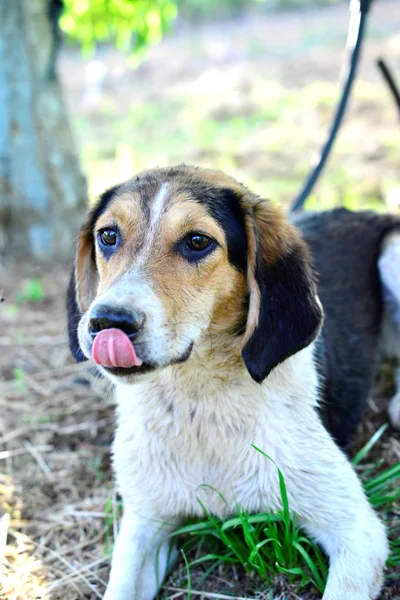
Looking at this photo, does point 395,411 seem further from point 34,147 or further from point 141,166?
point 141,166

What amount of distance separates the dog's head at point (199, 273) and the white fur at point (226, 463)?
0.77 ft

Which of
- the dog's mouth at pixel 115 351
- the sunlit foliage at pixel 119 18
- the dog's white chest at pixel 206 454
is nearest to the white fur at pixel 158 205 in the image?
the dog's mouth at pixel 115 351

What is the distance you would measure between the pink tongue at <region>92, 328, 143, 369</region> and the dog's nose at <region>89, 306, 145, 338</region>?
0.06 ft

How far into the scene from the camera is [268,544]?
9.27 feet

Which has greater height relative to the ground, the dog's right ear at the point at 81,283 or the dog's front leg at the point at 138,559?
the dog's right ear at the point at 81,283

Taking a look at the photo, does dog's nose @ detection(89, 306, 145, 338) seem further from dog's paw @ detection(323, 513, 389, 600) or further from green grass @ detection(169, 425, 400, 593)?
dog's paw @ detection(323, 513, 389, 600)

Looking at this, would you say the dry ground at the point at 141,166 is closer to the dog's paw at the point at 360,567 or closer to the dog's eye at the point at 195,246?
the dog's paw at the point at 360,567

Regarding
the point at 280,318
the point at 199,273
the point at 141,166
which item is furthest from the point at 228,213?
the point at 141,166

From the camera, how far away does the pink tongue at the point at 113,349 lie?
2260 mm

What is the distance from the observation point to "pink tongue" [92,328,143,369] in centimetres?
226

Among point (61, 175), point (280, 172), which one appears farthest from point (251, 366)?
point (280, 172)

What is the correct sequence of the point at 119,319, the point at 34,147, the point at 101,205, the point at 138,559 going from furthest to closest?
the point at 34,147 < the point at 101,205 < the point at 138,559 < the point at 119,319

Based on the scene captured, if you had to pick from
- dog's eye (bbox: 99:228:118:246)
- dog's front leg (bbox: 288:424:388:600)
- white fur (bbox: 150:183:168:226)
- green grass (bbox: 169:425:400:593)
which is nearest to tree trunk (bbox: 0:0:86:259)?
dog's eye (bbox: 99:228:118:246)

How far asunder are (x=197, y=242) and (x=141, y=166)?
7697mm
